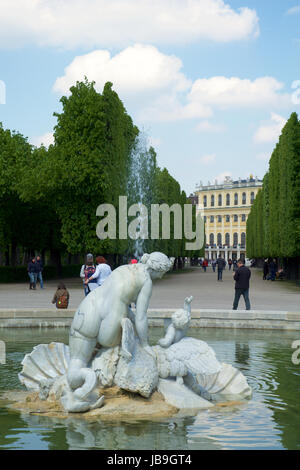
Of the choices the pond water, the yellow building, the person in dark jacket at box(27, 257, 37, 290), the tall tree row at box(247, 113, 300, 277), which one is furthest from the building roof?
the pond water

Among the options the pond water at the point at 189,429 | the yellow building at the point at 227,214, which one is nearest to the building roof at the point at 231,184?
the yellow building at the point at 227,214

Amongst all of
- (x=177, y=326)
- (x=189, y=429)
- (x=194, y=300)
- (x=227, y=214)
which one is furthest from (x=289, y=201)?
(x=227, y=214)

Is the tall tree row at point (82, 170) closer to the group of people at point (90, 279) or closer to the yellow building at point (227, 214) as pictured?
the group of people at point (90, 279)

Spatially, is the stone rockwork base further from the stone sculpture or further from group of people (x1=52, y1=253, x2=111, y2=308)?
group of people (x1=52, y1=253, x2=111, y2=308)

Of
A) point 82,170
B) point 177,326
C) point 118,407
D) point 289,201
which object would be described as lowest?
point 118,407

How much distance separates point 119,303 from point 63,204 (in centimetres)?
2276

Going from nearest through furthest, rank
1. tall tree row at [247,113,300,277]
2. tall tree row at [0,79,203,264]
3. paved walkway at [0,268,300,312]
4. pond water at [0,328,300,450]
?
1. pond water at [0,328,300,450]
2. paved walkway at [0,268,300,312]
3. tall tree row at [0,79,203,264]
4. tall tree row at [247,113,300,277]

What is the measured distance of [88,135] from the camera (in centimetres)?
2811

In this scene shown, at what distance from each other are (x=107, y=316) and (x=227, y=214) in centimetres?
12084

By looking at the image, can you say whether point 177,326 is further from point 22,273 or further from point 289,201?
point 22,273

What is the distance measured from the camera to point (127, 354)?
581 centimetres

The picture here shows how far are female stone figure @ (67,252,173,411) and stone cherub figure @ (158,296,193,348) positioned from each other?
35 centimetres

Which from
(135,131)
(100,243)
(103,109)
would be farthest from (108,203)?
(135,131)

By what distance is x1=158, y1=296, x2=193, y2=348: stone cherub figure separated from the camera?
6.28 metres
